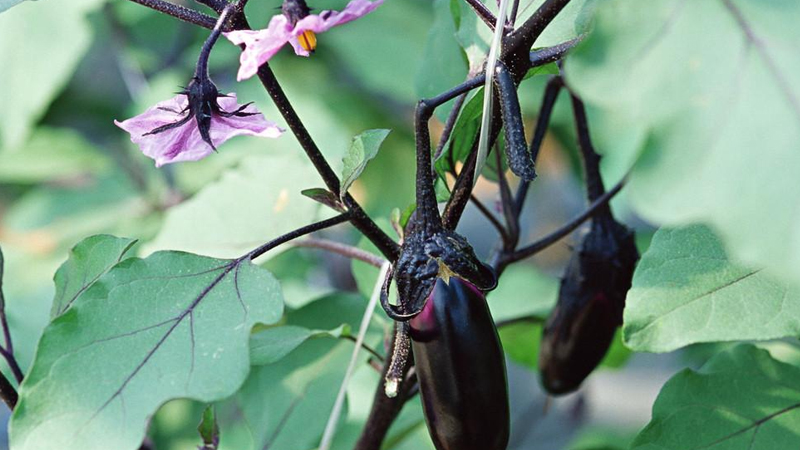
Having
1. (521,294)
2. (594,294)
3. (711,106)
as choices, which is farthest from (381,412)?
(521,294)

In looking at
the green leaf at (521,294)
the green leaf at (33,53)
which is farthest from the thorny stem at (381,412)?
the green leaf at (33,53)

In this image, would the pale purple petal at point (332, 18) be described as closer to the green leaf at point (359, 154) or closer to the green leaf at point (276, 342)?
the green leaf at point (359, 154)

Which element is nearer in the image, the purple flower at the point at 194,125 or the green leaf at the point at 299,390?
the purple flower at the point at 194,125

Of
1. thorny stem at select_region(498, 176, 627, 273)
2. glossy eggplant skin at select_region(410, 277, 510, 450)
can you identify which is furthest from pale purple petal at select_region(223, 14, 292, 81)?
thorny stem at select_region(498, 176, 627, 273)

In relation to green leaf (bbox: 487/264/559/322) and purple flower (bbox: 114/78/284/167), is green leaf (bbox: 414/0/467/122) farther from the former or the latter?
green leaf (bbox: 487/264/559/322)

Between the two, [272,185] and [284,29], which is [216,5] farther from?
[272,185]

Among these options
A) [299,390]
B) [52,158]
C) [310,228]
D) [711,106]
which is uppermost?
[711,106]

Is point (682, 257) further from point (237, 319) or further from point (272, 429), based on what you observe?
point (272, 429)
